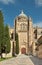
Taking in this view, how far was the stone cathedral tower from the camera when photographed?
60656 millimetres

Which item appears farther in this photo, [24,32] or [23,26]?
[23,26]

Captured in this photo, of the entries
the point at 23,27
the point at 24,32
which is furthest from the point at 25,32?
the point at 23,27

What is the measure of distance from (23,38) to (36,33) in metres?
4.60

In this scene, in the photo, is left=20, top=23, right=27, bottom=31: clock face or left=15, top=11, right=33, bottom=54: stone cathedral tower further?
left=20, top=23, right=27, bottom=31: clock face

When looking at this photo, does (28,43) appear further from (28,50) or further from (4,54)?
(4,54)

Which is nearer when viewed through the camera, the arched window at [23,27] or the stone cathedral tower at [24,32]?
the stone cathedral tower at [24,32]

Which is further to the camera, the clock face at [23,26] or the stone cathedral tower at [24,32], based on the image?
the clock face at [23,26]

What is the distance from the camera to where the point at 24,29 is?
61438 millimetres

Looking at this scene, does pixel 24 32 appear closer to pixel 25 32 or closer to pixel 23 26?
pixel 25 32

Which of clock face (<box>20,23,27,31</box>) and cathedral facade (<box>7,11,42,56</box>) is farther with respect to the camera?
clock face (<box>20,23,27,31</box>)

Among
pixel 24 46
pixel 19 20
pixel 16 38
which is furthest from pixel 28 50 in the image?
pixel 19 20

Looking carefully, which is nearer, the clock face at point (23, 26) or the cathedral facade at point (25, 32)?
the cathedral facade at point (25, 32)

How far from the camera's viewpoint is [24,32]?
61.6 metres

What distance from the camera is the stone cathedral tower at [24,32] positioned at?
6066cm
